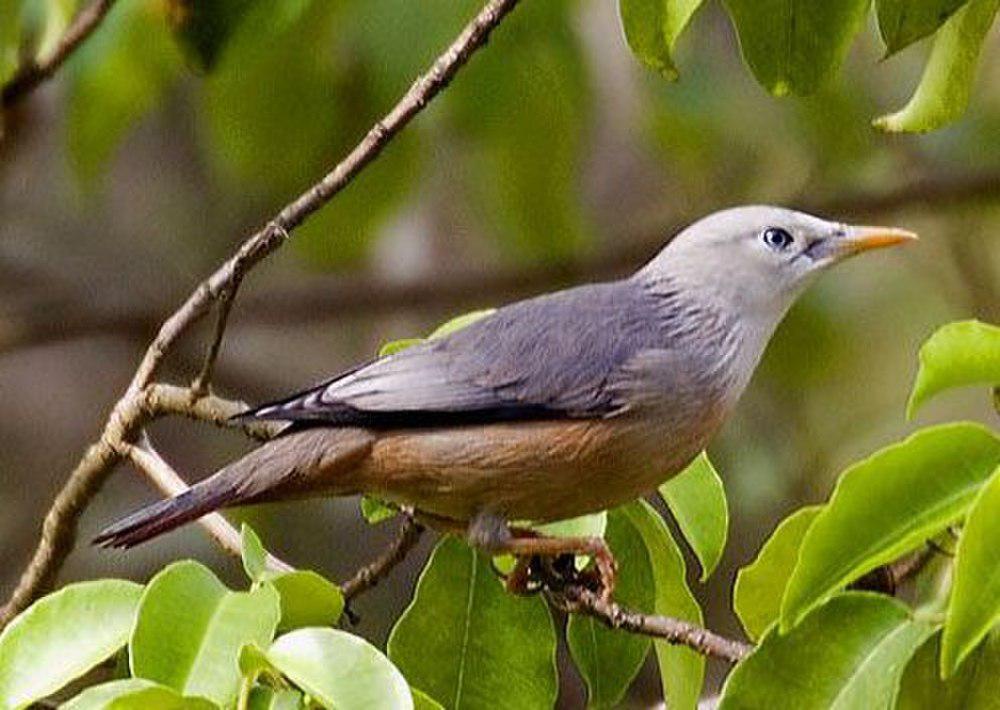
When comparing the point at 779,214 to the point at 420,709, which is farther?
the point at 779,214

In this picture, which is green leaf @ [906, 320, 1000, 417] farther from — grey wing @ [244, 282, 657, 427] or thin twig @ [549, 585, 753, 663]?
grey wing @ [244, 282, 657, 427]

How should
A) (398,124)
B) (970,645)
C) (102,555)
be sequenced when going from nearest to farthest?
1. (970,645)
2. (398,124)
3. (102,555)

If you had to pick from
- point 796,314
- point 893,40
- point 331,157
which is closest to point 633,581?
point 893,40

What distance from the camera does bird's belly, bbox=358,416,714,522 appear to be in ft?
10.3

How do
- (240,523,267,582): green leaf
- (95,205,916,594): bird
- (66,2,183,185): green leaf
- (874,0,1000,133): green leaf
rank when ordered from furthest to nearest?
(66,2,183,185): green leaf → (95,205,916,594): bird → (874,0,1000,133): green leaf → (240,523,267,582): green leaf

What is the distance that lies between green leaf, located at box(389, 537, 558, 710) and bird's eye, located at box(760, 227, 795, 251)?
0.90 meters

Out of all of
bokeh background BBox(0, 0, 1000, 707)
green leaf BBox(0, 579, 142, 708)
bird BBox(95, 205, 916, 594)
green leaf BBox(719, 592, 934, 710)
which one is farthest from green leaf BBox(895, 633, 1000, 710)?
bokeh background BBox(0, 0, 1000, 707)

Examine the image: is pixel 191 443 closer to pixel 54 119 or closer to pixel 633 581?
pixel 54 119

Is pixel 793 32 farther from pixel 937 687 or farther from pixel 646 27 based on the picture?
pixel 937 687

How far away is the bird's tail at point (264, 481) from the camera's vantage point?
9.50 feet

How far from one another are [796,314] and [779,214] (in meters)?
2.73

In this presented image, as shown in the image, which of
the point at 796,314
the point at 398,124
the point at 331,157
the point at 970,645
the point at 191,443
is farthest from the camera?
the point at 191,443

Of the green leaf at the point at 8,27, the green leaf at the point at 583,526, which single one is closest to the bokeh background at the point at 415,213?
the green leaf at the point at 8,27

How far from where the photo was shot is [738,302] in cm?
355
